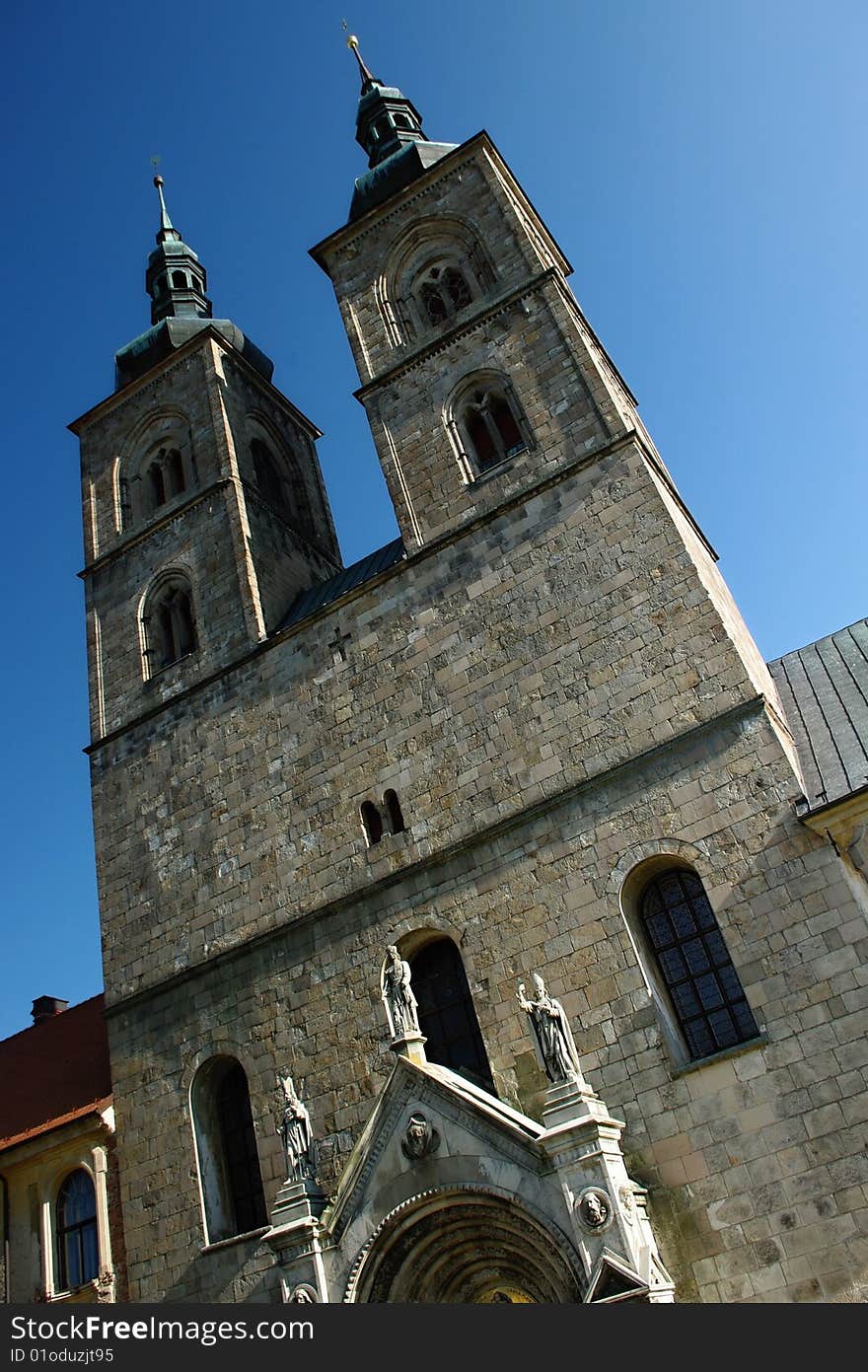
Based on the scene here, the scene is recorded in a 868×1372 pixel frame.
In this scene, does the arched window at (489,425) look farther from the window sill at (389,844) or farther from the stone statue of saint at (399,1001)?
the stone statue of saint at (399,1001)

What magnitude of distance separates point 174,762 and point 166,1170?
594 cm

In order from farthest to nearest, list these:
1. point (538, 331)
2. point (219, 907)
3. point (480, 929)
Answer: point (538, 331)
point (219, 907)
point (480, 929)

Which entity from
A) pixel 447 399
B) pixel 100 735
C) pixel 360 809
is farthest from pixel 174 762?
pixel 447 399

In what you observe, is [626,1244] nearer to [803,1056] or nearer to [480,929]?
[803,1056]

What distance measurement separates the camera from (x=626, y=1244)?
995 cm

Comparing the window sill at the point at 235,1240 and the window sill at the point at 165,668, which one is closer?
the window sill at the point at 235,1240

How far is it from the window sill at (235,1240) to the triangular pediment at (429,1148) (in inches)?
81.7

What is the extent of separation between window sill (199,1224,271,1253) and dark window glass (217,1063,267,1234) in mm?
306

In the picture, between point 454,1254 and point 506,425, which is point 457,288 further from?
point 454,1254

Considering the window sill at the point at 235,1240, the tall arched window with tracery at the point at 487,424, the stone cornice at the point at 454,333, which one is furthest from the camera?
the stone cornice at the point at 454,333

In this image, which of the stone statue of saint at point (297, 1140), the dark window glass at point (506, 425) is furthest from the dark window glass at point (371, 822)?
the dark window glass at point (506, 425)

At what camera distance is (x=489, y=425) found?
56.3ft

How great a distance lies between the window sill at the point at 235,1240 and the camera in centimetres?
1311

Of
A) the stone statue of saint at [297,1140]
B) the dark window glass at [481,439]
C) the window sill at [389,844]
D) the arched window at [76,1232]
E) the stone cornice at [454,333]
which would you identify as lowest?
the stone statue of saint at [297,1140]
